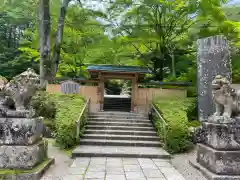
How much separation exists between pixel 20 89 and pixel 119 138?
441cm

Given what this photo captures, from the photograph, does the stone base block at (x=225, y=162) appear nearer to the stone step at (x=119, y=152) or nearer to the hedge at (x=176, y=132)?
the stone step at (x=119, y=152)

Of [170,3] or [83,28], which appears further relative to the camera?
[83,28]

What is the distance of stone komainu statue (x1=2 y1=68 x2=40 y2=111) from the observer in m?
4.71

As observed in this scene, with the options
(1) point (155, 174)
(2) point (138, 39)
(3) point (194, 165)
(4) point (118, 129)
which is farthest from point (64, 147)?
(2) point (138, 39)

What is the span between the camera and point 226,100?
4.83 metres

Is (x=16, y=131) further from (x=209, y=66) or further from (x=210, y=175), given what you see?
(x=209, y=66)

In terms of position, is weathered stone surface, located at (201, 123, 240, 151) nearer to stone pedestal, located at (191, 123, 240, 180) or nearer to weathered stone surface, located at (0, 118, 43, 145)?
stone pedestal, located at (191, 123, 240, 180)

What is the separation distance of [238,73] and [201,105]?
358cm

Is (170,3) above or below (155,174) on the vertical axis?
above

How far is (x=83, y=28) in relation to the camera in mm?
14102

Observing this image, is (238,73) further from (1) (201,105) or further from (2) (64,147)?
(2) (64,147)

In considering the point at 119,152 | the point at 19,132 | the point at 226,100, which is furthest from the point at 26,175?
the point at 226,100

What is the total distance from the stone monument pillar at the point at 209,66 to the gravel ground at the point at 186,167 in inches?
95.0

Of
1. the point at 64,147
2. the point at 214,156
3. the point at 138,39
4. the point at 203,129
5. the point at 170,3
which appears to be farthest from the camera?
the point at 138,39
